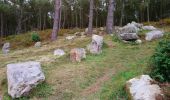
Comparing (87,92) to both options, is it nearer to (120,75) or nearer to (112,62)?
(120,75)

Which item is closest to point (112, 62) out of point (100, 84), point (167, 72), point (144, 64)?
point (144, 64)

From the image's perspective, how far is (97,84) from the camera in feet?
35.2

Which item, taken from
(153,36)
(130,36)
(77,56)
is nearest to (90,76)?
(77,56)

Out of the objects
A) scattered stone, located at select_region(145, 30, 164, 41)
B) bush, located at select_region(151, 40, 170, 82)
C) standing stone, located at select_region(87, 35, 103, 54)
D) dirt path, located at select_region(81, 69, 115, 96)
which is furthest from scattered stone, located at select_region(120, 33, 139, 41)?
bush, located at select_region(151, 40, 170, 82)

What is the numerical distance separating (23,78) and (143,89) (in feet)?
13.3

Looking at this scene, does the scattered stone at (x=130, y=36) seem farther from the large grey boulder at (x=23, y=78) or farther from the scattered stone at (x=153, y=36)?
the large grey boulder at (x=23, y=78)

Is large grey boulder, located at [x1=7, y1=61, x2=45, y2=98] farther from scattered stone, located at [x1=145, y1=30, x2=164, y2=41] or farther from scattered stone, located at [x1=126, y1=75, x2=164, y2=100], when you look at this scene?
scattered stone, located at [x1=145, y1=30, x2=164, y2=41]

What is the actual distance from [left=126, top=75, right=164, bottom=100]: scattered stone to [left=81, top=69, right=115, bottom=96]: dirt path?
1486 mm

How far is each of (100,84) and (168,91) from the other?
290 cm

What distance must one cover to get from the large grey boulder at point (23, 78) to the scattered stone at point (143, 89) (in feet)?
10.5

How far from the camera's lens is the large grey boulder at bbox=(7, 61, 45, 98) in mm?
9836

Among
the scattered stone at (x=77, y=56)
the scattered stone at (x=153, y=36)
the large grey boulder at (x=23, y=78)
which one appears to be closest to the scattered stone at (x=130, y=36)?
the scattered stone at (x=153, y=36)

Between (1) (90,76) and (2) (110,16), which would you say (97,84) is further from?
(2) (110,16)

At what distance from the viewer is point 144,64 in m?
12.2
